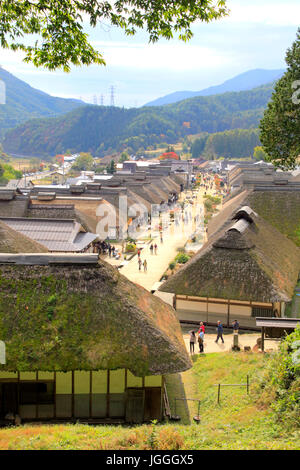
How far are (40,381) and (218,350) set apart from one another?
8922 mm

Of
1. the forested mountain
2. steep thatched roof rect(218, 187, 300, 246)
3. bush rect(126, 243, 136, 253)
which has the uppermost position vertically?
the forested mountain

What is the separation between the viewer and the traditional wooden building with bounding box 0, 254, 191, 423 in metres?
12.7

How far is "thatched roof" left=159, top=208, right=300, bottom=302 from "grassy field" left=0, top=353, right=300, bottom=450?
5.71m

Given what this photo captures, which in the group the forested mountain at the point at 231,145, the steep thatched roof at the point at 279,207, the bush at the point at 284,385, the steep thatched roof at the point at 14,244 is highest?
the forested mountain at the point at 231,145

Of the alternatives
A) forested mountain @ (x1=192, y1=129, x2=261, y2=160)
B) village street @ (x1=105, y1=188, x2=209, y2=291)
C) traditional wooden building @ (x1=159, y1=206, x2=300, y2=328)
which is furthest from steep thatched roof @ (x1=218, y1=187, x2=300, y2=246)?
forested mountain @ (x1=192, y1=129, x2=261, y2=160)

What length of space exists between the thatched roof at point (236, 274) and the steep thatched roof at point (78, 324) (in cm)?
776

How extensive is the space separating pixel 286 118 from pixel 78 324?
1176cm

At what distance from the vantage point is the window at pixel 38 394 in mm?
13594

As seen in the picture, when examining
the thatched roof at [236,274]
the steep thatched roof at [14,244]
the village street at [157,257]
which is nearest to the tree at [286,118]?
the thatched roof at [236,274]

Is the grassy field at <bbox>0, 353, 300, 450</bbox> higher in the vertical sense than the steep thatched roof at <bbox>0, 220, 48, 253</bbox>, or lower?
lower

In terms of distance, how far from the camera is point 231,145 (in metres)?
180

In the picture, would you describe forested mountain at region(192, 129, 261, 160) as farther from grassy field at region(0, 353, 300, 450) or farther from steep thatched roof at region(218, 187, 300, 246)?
grassy field at region(0, 353, 300, 450)

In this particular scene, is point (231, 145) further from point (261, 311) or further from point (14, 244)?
point (14, 244)

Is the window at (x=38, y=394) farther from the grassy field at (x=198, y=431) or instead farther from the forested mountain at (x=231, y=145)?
the forested mountain at (x=231, y=145)
